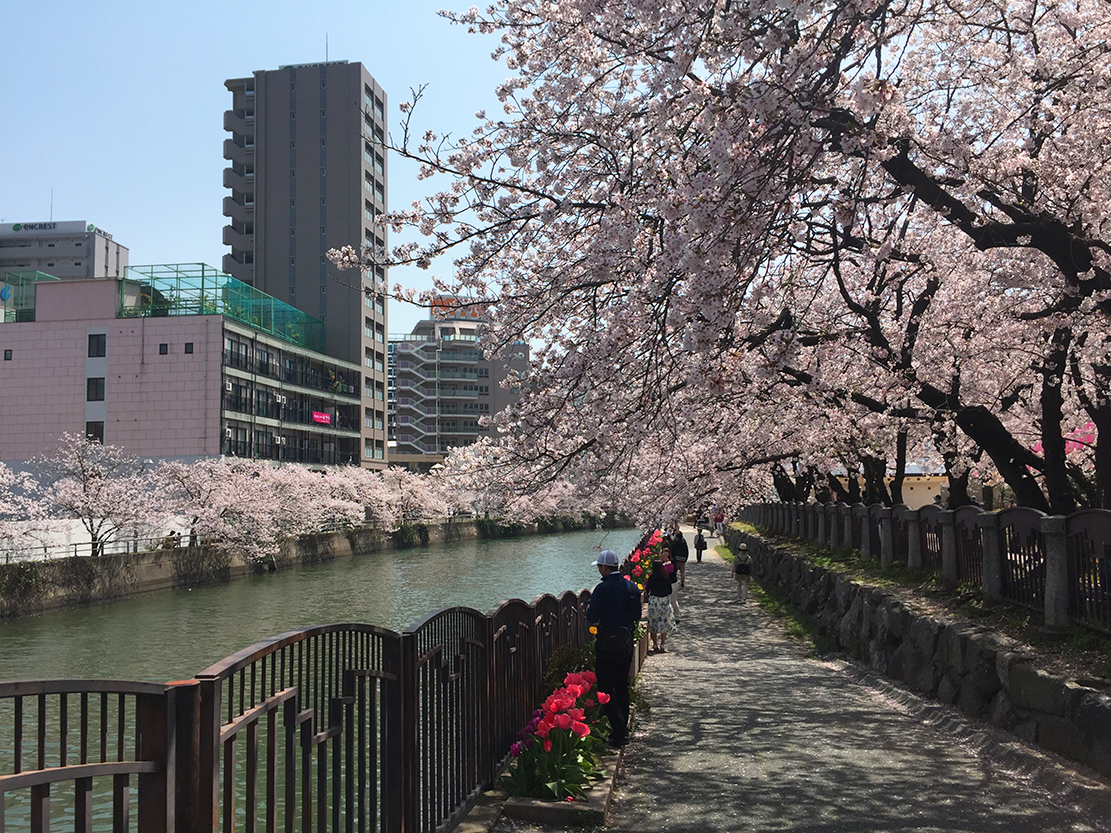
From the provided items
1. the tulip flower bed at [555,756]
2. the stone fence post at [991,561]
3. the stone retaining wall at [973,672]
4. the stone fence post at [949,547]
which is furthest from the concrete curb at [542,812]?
the stone fence post at [949,547]

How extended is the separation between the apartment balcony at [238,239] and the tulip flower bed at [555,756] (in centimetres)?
7570

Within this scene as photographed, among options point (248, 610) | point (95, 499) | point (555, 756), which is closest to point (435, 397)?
point (95, 499)

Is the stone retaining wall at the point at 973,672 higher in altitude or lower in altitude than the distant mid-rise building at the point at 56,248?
lower

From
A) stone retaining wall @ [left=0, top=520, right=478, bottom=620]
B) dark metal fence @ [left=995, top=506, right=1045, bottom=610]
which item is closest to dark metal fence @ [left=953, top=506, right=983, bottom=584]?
dark metal fence @ [left=995, top=506, right=1045, bottom=610]

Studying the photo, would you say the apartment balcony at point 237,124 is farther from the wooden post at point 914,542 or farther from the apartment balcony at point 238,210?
the wooden post at point 914,542

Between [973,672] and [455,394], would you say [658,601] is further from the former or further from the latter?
[455,394]

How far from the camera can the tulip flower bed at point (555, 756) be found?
5879mm

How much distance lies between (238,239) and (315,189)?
27.3ft

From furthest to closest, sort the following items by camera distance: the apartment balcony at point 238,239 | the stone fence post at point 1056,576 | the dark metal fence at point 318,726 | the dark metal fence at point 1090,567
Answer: the apartment balcony at point 238,239 < the stone fence post at point 1056,576 < the dark metal fence at point 1090,567 < the dark metal fence at point 318,726

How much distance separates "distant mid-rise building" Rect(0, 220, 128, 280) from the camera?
310 feet

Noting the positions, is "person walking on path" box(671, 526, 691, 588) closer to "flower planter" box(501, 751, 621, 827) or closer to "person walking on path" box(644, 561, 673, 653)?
"person walking on path" box(644, 561, 673, 653)

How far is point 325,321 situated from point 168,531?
128ft

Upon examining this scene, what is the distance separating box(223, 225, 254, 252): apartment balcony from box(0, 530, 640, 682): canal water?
121 ft

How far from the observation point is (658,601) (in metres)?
15.0
